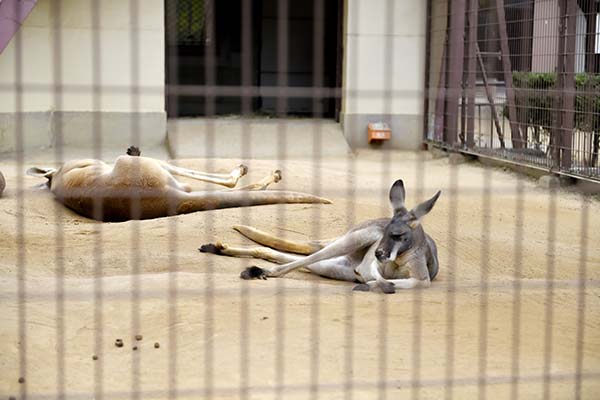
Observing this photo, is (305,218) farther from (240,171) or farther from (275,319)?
(275,319)

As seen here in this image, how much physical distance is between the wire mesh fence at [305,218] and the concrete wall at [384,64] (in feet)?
0.09

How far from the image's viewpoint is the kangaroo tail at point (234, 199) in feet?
20.2

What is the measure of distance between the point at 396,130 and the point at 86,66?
3603 mm

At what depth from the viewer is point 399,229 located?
15.4ft

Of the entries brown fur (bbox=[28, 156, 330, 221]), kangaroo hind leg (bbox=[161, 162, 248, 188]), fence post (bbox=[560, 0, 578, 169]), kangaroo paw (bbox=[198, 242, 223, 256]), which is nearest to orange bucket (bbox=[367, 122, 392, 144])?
fence post (bbox=[560, 0, 578, 169])

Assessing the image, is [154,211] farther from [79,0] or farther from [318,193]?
[79,0]

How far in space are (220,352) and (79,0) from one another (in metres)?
8.16

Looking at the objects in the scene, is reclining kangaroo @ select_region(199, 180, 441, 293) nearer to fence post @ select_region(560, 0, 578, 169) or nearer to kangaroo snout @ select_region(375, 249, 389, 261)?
kangaroo snout @ select_region(375, 249, 389, 261)

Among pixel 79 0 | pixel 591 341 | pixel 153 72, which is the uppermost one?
pixel 79 0

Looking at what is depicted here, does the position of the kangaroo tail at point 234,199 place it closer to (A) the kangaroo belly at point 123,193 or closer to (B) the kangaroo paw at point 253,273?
(A) the kangaroo belly at point 123,193

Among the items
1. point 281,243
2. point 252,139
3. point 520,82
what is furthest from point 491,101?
point 281,243

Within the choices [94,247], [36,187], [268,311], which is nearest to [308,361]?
[268,311]

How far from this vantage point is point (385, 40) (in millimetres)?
11500

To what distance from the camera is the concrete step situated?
1059 cm
